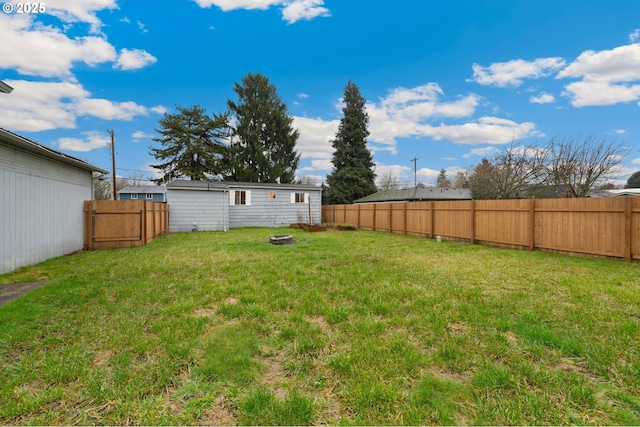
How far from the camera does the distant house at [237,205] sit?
1484 centimetres

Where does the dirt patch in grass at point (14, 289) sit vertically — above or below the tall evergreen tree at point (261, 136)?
below

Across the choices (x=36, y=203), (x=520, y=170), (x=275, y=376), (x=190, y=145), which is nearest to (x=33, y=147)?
(x=36, y=203)

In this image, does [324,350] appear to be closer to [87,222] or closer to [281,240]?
[281,240]

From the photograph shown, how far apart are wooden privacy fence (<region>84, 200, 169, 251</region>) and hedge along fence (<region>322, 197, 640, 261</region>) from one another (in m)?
10.5

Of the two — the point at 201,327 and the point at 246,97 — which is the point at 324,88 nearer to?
the point at 246,97

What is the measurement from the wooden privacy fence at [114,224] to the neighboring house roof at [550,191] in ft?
66.1

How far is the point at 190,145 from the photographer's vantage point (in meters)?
25.5

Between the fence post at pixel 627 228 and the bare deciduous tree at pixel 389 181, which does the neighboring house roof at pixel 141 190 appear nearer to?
the bare deciduous tree at pixel 389 181

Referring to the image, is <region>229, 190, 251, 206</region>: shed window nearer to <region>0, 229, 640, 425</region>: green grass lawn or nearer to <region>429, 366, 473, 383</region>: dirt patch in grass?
<region>0, 229, 640, 425</region>: green grass lawn

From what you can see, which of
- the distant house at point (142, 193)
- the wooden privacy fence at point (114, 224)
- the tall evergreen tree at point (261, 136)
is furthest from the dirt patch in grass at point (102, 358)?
the distant house at point (142, 193)

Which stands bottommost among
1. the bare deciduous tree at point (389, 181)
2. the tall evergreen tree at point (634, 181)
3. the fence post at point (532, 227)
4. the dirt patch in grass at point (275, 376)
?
the dirt patch in grass at point (275, 376)

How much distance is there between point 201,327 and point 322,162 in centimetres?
2786

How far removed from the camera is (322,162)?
1182 inches

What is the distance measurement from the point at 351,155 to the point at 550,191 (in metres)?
15.1
